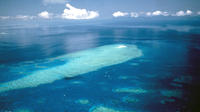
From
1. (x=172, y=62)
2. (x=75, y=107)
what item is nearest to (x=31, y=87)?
(x=75, y=107)

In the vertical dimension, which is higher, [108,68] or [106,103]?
[108,68]

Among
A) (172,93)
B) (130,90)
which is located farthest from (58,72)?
(172,93)

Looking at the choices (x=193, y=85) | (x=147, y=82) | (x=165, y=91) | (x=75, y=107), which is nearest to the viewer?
(x=75, y=107)

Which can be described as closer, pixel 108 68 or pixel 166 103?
pixel 166 103

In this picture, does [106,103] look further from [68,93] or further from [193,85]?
[193,85]

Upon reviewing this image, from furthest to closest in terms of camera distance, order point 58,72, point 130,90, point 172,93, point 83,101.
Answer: point 58,72 < point 130,90 < point 172,93 < point 83,101

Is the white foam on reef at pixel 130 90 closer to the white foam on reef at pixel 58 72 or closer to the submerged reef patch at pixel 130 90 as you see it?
the submerged reef patch at pixel 130 90

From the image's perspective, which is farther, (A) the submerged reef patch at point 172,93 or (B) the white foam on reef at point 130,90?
(B) the white foam on reef at point 130,90

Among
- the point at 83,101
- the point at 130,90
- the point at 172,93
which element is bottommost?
the point at 83,101

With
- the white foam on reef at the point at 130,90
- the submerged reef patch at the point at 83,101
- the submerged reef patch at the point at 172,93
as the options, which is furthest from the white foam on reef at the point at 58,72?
the submerged reef patch at the point at 172,93

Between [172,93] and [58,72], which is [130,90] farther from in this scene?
[58,72]

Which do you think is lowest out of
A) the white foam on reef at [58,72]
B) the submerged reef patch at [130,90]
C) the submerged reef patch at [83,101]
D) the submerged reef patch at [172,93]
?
the submerged reef patch at [83,101]
